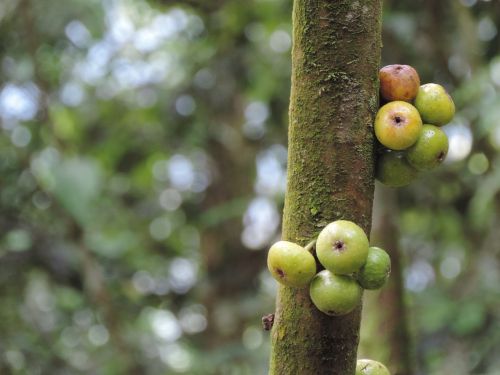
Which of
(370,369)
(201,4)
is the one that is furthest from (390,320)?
(201,4)

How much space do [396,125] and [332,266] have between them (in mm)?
262

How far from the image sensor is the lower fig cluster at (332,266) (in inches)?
41.9

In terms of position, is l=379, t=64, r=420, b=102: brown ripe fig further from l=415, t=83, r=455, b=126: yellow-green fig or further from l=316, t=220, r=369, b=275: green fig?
l=316, t=220, r=369, b=275: green fig

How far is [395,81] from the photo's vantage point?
1.21m

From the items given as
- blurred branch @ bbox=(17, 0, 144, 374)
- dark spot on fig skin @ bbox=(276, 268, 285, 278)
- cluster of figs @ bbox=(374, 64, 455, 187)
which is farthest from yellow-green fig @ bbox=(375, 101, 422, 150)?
blurred branch @ bbox=(17, 0, 144, 374)

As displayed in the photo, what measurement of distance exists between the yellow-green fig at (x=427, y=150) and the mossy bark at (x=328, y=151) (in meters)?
0.11

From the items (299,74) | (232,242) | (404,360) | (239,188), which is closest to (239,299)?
(232,242)

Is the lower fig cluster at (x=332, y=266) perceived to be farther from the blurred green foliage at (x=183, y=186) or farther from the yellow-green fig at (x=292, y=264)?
the blurred green foliage at (x=183, y=186)

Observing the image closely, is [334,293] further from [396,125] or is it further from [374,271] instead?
[396,125]

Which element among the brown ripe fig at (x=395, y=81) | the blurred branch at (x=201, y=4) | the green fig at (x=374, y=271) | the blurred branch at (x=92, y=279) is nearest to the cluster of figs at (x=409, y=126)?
the brown ripe fig at (x=395, y=81)

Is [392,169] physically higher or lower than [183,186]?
lower

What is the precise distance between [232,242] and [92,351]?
1334 mm

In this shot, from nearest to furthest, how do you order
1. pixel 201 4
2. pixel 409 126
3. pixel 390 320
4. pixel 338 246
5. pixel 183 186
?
1. pixel 338 246
2. pixel 409 126
3. pixel 390 320
4. pixel 201 4
5. pixel 183 186

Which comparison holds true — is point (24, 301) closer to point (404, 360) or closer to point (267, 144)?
point (267, 144)
